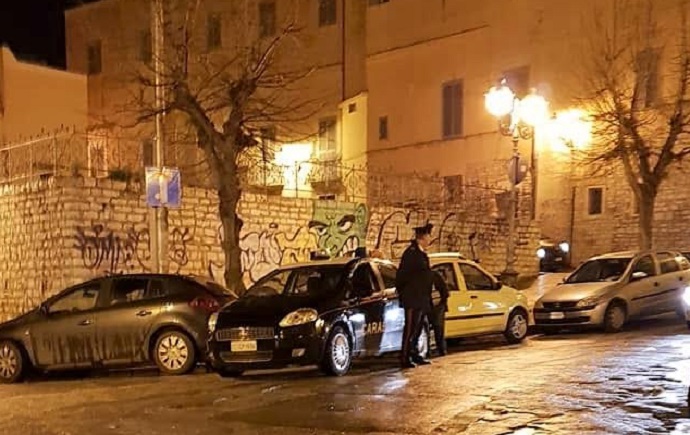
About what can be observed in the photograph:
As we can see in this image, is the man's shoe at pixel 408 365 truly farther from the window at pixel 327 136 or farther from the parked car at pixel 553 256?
the window at pixel 327 136

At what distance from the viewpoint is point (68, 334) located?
13.3 metres

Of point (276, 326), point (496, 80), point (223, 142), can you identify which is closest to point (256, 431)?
point (276, 326)

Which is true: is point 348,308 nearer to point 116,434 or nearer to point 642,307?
point 116,434

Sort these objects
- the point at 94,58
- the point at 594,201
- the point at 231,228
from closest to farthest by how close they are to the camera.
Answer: the point at 231,228
the point at 594,201
the point at 94,58

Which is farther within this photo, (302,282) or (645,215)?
(645,215)

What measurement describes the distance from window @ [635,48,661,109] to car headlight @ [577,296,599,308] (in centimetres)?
1199

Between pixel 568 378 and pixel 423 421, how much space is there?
3.05 meters

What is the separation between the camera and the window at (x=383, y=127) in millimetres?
35500

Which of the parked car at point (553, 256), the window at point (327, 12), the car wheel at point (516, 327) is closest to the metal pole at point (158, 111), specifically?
the car wheel at point (516, 327)

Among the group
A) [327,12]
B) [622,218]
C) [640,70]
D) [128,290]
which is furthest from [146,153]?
[327,12]

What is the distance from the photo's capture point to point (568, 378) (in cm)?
1081

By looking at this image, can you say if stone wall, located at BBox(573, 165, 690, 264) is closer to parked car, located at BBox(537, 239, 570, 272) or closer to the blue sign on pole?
parked car, located at BBox(537, 239, 570, 272)

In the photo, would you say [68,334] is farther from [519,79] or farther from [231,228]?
[519,79]

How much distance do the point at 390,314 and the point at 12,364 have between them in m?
5.65
